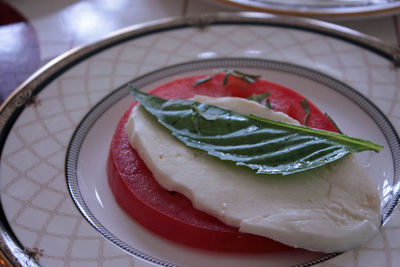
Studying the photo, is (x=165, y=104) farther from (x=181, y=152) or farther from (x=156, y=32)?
(x=156, y=32)

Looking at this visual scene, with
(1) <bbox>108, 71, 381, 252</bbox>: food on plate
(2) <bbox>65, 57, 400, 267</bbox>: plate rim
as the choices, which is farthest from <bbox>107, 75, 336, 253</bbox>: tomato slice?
(2) <bbox>65, 57, 400, 267</bbox>: plate rim

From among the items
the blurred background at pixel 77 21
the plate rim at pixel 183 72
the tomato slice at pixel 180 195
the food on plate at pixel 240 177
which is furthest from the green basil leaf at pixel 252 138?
the blurred background at pixel 77 21

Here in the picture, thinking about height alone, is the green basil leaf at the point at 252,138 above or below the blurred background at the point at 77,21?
below

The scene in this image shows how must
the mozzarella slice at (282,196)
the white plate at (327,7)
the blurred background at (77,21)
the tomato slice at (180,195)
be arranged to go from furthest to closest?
the blurred background at (77,21), the white plate at (327,7), the tomato slice at (180,195), the mozzarella slice at (282,196)

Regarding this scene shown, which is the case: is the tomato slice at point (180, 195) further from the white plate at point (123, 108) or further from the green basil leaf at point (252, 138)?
the green basil leaf at point (252, 138)

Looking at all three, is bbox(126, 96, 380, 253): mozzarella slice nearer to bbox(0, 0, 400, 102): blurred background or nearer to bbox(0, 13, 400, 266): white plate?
bbox(0, 13, 400, 266): white plate
